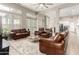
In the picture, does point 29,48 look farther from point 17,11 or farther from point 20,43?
point 17,11

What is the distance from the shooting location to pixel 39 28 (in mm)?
3178

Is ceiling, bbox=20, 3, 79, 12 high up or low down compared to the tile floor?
up

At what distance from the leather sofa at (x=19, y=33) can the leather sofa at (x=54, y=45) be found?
0.44 m

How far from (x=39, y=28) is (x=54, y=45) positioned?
2.01 ft

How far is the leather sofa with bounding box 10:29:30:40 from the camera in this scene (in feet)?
10.1

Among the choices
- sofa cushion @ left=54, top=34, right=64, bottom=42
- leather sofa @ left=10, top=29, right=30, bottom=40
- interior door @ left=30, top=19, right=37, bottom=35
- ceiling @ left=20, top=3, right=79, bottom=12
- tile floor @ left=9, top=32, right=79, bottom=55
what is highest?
ceiling @ left=20, top=3, right=79, bottom=12

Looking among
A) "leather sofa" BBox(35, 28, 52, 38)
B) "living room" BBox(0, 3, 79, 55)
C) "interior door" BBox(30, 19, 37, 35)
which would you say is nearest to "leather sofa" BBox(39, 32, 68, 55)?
"living room" BBox(0, 3, 79, 55)

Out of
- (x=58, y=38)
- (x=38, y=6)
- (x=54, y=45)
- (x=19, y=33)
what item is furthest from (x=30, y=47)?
(x=38, y=6)

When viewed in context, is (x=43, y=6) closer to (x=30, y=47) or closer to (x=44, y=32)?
(x=44, y=32)

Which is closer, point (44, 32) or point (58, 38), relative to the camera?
point (58, 38)

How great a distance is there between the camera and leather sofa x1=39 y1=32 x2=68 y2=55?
3.02 m

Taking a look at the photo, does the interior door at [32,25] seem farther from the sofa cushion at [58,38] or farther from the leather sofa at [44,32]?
the sofa cushion at [58,38]

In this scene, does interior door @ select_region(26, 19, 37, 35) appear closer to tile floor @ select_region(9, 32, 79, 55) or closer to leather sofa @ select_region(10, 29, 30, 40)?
leather sofa @ select_region(10, 29, 30, 40)

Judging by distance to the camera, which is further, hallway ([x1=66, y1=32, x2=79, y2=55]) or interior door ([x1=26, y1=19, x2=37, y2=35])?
interior door ([x1=26, y1=19, x2=37, y2=35])
